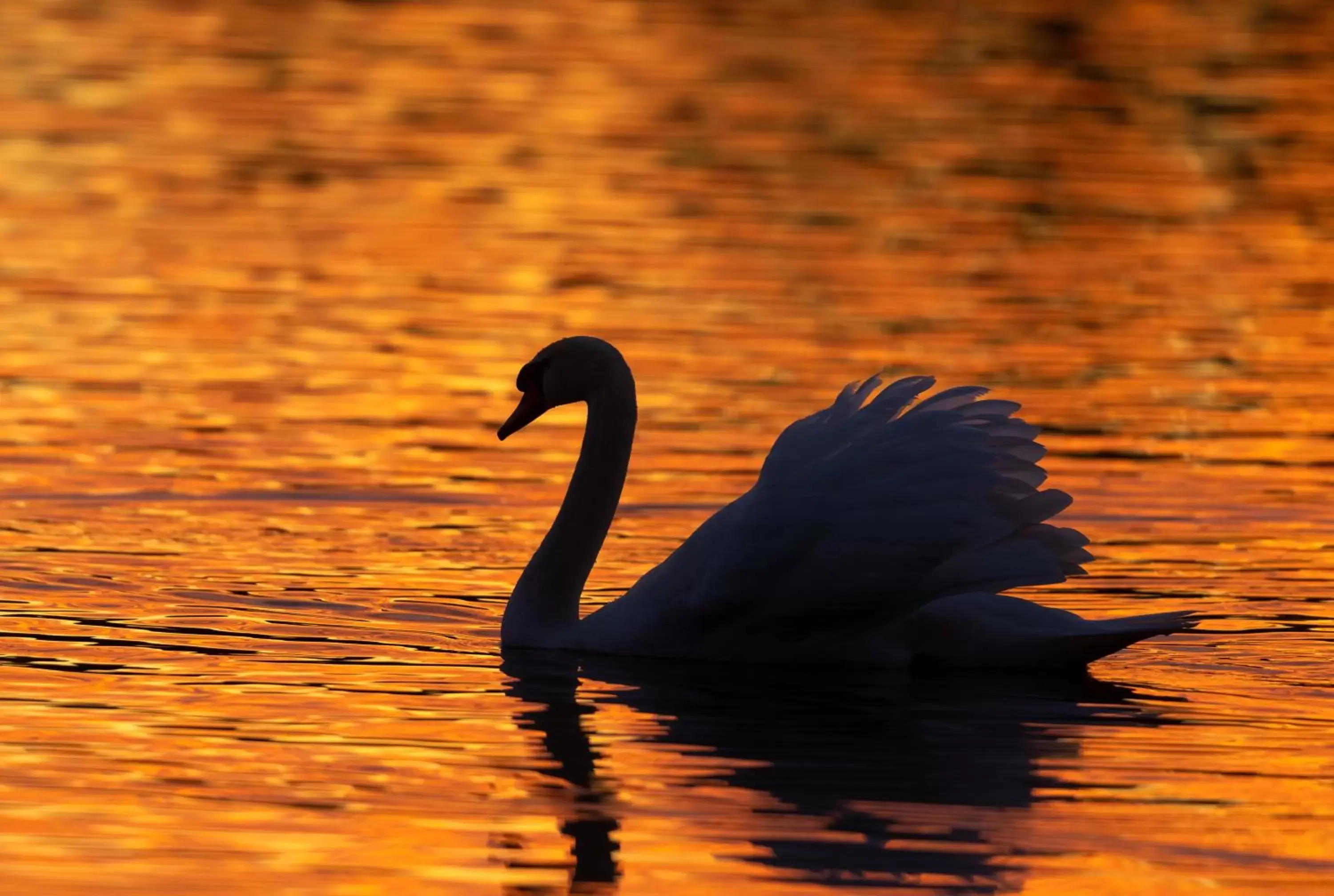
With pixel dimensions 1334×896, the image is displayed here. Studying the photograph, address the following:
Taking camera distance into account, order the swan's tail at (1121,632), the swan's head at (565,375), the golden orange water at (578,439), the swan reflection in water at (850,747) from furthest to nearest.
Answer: the swan's head at (565,375)
the swan's tail at (1121,632)
the golden orange water at (578,439)
the swan reflection in water at (850,747)

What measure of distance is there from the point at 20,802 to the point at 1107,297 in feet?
46.2

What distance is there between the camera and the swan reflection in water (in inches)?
337

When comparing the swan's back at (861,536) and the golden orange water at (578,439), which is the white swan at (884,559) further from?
the golden orange water at (578,439)

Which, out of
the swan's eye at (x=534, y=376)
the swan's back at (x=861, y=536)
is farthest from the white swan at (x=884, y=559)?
the swan's eye at (x=534, y=376)

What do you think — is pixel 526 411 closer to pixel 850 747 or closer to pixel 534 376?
pixel 534 376

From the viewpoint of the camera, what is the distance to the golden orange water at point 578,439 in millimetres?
9008

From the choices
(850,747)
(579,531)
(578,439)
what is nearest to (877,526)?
(850,747)

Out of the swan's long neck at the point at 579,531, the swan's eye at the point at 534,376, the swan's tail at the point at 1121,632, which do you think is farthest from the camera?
the swan's eye at the point at 534,376

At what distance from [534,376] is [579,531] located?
71 cm

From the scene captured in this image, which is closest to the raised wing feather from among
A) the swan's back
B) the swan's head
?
the swan's back

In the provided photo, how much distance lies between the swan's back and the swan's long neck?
0.47 meters

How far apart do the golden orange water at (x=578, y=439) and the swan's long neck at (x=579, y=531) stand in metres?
0.25

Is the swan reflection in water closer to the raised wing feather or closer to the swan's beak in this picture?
the raised wing feather

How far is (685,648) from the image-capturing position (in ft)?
38.4
